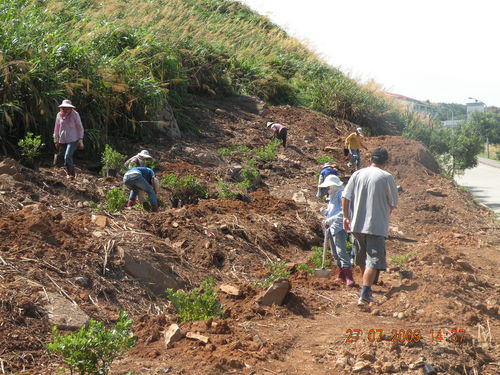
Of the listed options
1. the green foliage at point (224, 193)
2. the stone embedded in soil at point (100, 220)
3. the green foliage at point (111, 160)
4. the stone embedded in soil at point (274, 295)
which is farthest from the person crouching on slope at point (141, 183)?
the stone embedded in soil at point (274, 295)

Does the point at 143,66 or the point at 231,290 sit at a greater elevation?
the point at 143,66

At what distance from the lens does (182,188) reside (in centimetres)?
1073

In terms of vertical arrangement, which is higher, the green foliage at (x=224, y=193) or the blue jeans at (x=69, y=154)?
the blue jeans at (x=69, y=154)

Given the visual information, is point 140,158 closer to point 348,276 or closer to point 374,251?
point 348,276

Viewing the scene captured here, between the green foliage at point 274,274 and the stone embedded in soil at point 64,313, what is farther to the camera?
the green foliage at point 274,274

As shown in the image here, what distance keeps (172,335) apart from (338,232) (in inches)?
118

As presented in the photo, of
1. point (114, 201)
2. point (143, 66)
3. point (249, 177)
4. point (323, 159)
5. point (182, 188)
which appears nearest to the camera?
point (114, 201)

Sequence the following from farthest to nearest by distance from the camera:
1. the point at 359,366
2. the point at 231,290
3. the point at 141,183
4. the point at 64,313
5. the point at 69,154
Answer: the point at 69,154
the point at 141,183
the point at 231,290
the point at 64,313
the point at 359,366

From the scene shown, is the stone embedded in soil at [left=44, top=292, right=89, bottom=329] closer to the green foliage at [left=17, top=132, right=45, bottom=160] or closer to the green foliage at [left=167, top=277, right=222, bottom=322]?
the green foliage at [left=167, top=277, right=222, bottom=322]

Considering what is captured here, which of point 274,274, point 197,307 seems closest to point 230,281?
point 274,274

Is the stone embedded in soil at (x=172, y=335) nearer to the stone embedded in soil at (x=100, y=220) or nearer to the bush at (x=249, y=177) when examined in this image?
the stone embedded in soil at (x=100, y=220)

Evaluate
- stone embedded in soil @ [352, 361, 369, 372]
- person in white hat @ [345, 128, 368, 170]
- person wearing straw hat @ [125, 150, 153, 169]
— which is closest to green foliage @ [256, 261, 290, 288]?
stone embedded in soil @ [352, 361, 369, 372]

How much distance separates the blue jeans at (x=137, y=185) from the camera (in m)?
8.94

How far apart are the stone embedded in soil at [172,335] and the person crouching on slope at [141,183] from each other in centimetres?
438
